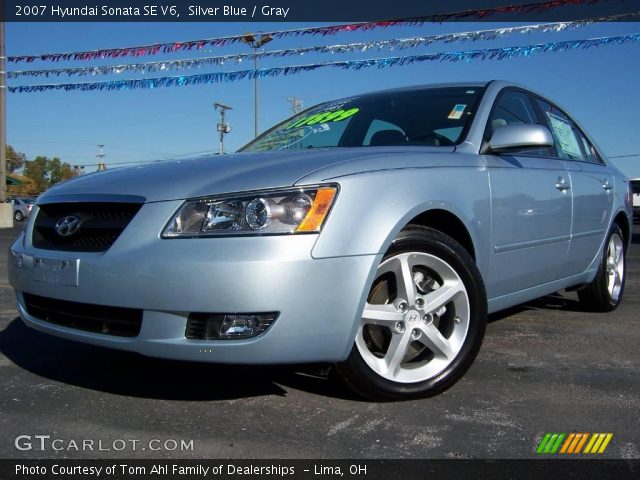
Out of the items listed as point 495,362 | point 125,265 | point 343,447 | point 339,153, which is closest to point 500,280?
point 495,362

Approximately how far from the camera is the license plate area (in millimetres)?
2389

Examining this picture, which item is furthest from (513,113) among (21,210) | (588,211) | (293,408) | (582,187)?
(21,210)

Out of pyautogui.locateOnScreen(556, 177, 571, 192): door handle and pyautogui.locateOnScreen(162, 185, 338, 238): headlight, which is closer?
pyautogui.locateOnScreen(162, 185, 338, 238): headlight

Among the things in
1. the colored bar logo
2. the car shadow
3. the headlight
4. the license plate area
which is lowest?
the car shadow

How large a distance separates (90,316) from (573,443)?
1922 millimetres

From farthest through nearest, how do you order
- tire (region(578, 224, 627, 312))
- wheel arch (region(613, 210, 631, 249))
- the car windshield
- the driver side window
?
wheel arch (region(613, 210, 631, 249)) < tire (region(578, 224, 627, 312)) < the driver side window < the car windshield

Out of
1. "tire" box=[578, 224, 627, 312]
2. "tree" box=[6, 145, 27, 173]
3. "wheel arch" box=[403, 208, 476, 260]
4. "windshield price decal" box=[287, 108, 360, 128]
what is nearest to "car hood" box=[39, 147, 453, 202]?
"wheel arch" box=[403, 208, 476, 260]

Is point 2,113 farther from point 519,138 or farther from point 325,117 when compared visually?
point 519,138

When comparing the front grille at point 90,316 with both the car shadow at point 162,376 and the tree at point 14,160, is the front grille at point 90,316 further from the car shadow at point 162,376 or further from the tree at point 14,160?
the tree at point 14,160

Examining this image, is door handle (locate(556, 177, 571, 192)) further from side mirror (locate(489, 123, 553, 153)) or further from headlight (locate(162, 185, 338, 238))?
headlight (locate(162, 185, 338, 238))

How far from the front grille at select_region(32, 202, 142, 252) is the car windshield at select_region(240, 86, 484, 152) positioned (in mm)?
1326

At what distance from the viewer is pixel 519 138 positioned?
10.0ft

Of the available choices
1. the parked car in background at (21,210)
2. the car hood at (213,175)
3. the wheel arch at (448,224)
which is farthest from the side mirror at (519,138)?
the parked car in background at (21,210)

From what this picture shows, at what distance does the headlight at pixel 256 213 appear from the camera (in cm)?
223
